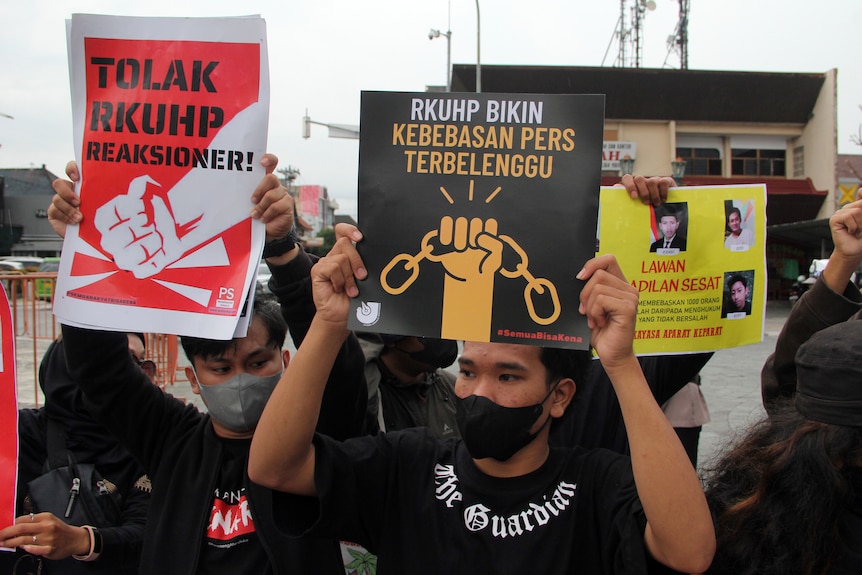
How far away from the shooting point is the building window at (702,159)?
29.3 meters

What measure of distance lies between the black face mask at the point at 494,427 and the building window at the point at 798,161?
105ft

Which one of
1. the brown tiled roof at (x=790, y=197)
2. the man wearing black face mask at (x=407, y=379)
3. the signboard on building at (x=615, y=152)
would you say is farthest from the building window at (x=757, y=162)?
the man wearing black face mask at (x=407, y=379)

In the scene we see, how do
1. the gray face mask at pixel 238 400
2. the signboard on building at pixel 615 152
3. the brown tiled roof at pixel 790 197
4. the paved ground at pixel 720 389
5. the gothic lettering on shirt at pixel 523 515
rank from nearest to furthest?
the gothic lettering on shirt at pixel 523 515 < the gray face mask at pixel 238 400 < the paved ground at pixel 720 389 < the signboard on building at pixel 615 152 < the brown tiled roof at pixel 790 197

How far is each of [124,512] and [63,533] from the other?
384 mm

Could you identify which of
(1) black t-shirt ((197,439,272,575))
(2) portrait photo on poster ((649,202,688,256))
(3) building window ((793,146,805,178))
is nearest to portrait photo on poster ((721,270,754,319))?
(2) portrait photo on poster ((649,202,688,256))

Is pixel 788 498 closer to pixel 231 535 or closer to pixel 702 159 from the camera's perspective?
pixel 231 535

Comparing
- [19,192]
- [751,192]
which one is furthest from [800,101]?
[19,192]

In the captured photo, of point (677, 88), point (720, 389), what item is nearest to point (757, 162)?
point (677, 88)

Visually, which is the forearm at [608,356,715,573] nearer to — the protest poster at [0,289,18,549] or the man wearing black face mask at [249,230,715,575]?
the man wearing black face mask at [249,230,715,575]

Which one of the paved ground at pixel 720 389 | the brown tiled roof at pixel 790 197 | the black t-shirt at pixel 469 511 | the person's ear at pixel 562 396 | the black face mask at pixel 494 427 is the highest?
the brown tiled roof at pixel 790 197

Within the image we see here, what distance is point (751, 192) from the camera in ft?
7.25

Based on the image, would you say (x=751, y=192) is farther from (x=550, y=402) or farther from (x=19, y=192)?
(x=19, y=192)

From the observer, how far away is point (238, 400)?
83.0 inches

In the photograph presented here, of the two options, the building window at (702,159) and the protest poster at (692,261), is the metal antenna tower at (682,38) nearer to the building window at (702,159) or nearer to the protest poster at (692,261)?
the building window at (702,159)
